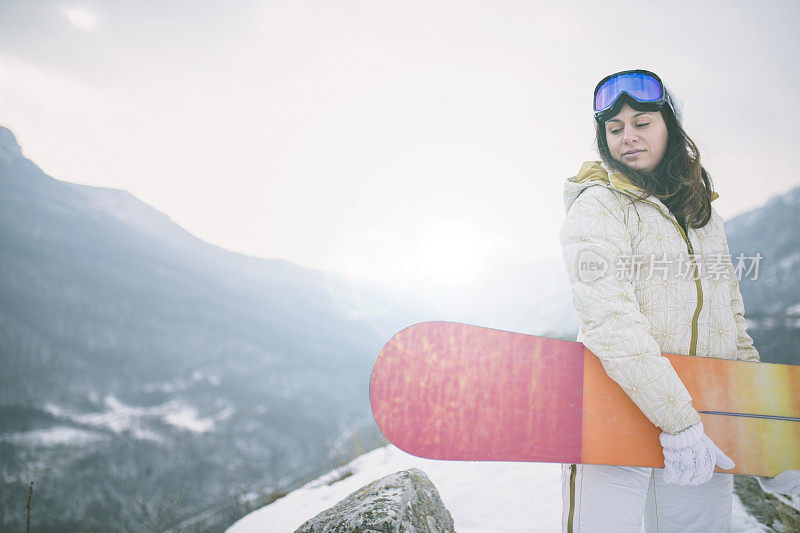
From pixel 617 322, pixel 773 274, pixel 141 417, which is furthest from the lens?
pixel 141 417

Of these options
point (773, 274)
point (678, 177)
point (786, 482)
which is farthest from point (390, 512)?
point (773, 274)

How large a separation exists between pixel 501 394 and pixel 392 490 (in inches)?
33.5

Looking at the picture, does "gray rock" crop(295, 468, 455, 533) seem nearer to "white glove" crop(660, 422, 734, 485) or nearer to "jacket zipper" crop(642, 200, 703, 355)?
"white glove" crop(660, 422, 734, 485)

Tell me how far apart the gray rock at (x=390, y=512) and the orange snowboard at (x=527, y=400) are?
519 mm

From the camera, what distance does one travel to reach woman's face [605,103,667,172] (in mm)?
1091

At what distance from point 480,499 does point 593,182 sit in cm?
278

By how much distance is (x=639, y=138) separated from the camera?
1.09 meters

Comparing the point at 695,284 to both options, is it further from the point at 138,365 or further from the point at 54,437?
the point at 138,365

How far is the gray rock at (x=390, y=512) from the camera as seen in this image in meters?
1.33

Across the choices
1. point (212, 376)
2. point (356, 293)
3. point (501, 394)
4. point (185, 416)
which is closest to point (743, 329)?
point (501, 394)

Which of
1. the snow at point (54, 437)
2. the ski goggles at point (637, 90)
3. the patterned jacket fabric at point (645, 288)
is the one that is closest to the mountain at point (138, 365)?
the snow at point (54, 437)

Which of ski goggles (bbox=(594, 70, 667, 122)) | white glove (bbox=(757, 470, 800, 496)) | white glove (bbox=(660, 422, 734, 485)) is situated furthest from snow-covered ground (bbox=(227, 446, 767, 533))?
ski goggles (bbox=(594, 70, 667, 122))

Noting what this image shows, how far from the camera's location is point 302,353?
2079 inches

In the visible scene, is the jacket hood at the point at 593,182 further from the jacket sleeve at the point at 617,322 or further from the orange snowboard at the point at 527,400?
the orange snowboard at the point at 527,400
